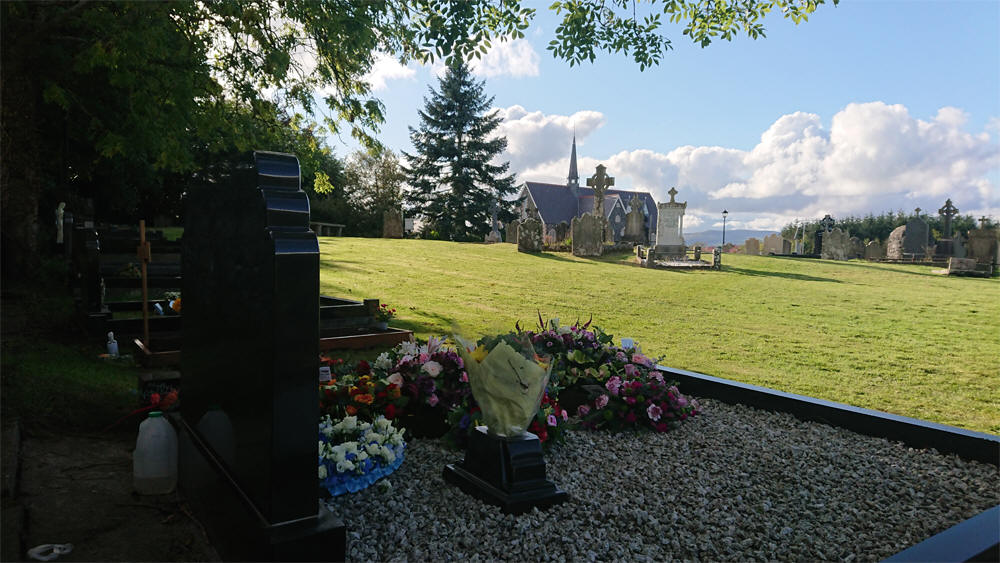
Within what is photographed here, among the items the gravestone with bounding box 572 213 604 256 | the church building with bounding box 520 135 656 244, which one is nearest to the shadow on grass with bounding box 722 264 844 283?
the gravestone with bounding box 572 213 604 256

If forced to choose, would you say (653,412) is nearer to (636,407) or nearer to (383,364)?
(636,407)

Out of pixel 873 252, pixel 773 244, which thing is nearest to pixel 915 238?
pixel 873 252

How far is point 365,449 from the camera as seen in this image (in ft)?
11.4

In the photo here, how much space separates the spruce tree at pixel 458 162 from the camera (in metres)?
43.2

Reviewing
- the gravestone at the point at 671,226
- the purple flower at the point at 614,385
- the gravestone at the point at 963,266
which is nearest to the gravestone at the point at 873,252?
the gravestone at the point at 963,266

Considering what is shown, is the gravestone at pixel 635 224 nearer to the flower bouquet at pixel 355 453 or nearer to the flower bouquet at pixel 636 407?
the flower bouquet at pixel 636 407

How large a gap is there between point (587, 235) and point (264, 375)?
2104 cm

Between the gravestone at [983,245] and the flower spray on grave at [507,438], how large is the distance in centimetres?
2947

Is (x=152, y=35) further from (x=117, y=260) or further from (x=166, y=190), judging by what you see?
(x=166, y=190)

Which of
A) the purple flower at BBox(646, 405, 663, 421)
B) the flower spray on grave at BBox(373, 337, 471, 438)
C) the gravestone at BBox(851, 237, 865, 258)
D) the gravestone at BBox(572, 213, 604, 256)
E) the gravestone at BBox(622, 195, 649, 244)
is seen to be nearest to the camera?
the flower spray on grave at BBox(373, 337, 471, 438)

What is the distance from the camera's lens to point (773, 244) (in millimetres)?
32594

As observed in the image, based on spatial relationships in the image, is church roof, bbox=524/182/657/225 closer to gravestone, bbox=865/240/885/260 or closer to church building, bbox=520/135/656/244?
church building, bbox=520/135/656/244

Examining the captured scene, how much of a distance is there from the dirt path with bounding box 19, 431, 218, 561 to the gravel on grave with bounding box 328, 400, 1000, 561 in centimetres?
85

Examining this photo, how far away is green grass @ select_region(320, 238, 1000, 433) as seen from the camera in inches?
274
